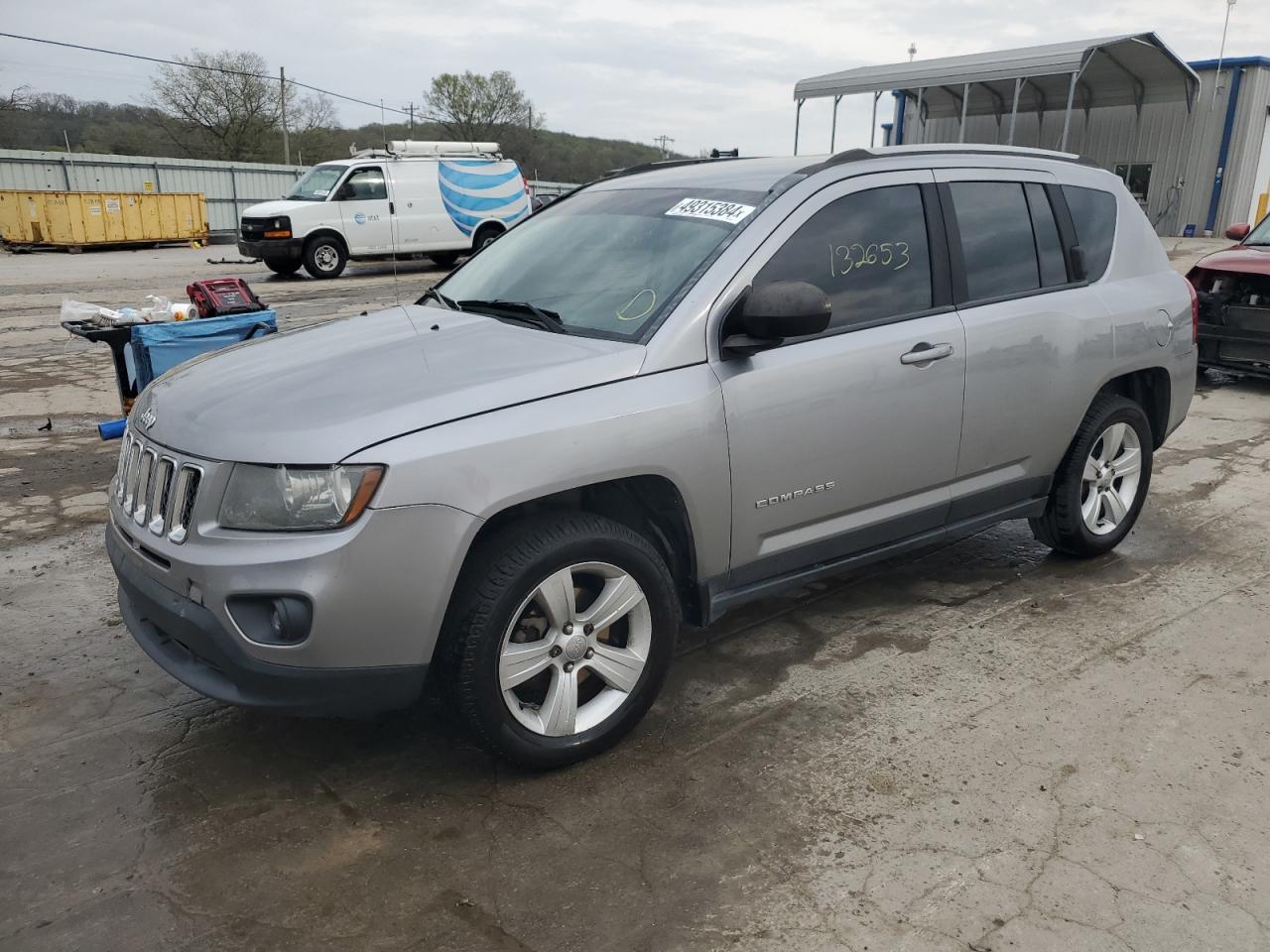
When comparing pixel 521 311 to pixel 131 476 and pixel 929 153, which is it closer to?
pixel 131 476

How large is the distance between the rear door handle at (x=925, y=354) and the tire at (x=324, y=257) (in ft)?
56.4

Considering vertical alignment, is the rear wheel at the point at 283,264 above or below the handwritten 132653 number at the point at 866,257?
below

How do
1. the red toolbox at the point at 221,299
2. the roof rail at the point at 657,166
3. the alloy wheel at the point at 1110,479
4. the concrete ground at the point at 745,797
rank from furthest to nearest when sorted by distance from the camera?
1. the red toolbox at the point at 221,299
2. the alloy wheel at the point at 1110,479
3. the roof rail at the point at 657,166
4. the concrete ground at the point at 745,797

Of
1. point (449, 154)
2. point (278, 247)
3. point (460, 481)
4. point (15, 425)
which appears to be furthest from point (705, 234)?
point (449, 154)

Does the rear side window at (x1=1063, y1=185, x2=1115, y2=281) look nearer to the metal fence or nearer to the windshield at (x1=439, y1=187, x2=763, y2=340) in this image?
the windshield at (x1=439, y1=187, x2=763, y2=340)

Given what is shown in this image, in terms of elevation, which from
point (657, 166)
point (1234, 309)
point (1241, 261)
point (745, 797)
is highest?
point (657, 166)

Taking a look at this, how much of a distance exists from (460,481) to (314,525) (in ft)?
1.30

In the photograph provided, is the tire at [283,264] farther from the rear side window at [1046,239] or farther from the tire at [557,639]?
the tire at [557,639]

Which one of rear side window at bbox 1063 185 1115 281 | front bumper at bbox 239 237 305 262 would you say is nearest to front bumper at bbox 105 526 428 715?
rear side window at bbox 1063 185 1115 281

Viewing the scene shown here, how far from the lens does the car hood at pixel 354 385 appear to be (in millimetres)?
2693

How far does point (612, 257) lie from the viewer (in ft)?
11.9

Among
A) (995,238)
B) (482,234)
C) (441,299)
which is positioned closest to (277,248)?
(482,234)

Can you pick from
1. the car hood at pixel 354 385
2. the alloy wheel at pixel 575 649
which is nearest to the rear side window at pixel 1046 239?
the car hood at pixel 354 385

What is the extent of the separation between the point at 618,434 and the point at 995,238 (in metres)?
2.11
